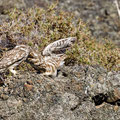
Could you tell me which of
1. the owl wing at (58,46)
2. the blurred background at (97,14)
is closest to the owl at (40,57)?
the owl wing at (58,46)

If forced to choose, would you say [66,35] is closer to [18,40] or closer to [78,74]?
[18,40]

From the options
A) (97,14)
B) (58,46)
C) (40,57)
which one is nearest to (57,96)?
(40,57)

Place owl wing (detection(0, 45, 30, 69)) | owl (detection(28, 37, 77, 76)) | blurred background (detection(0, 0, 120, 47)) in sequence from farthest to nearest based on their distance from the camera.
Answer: blurred background (detection(0, 0, 120, 47)) → owl (detection(28, 37, 77, 76)) → owl wing (detection(0, 45, 30, 69))

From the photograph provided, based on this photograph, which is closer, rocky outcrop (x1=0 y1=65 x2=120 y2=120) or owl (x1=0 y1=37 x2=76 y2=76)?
rocky outcrop (x1=0 y1=65 x2=120 y2=120)

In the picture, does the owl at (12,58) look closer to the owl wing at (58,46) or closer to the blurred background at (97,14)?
the owl wing at (58,46)

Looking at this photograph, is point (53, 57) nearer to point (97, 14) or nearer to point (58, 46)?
point (58, 46)

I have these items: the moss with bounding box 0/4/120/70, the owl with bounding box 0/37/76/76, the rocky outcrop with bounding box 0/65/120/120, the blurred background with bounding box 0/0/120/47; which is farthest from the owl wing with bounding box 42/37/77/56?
the blurred background with bounding box 0/0/120/47

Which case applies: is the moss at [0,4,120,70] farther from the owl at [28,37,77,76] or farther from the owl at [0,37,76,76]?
the owl at [0,37,76,76]
